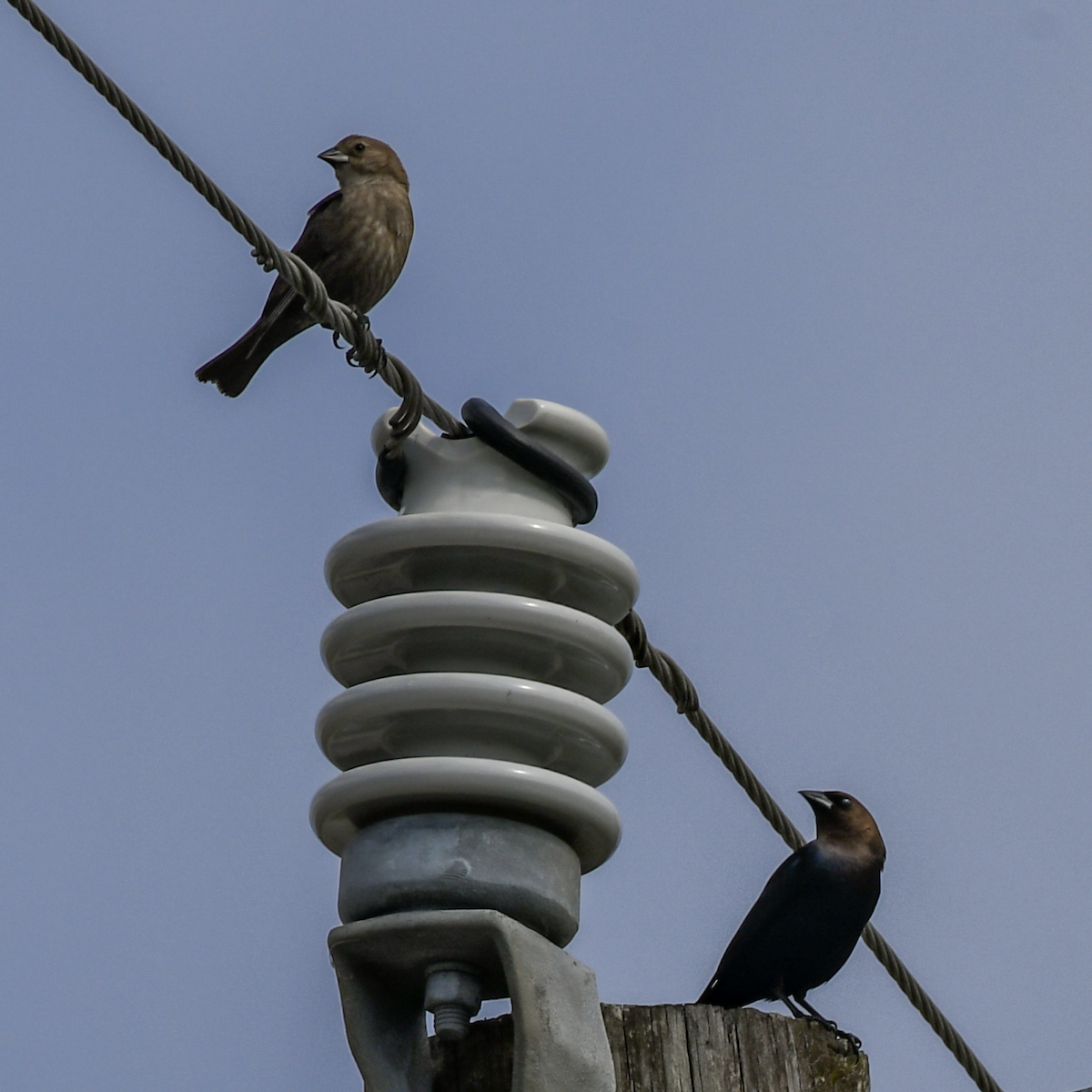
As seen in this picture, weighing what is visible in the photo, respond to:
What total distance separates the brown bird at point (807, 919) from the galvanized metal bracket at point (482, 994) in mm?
2022

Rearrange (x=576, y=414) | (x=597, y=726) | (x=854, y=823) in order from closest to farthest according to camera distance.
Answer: (x=597, y=726), (x=576, y=414), (x=854, y=823)

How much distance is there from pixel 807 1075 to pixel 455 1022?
50cm

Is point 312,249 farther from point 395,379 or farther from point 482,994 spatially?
point 482,994

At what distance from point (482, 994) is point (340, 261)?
14.8ft

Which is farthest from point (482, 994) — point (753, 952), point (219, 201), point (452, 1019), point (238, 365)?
point (238, 365)

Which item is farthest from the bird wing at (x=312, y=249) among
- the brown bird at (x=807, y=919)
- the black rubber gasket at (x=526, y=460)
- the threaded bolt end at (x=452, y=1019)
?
the threaded bolt end at (x=452, y=1019)

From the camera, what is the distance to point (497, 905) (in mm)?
2098

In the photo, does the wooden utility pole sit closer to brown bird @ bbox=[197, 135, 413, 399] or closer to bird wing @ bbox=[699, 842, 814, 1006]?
bird wing @ bbox=[699, 842, 814, 1006]

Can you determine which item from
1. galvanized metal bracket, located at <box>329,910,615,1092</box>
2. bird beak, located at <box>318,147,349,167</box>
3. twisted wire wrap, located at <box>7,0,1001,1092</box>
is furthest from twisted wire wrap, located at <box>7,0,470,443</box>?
bird beak, located at <box>318,147,349,167</box>

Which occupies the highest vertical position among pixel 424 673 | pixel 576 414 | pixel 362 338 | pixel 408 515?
pixel 362 338

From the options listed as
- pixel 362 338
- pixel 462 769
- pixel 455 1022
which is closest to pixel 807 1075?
pixel 455 1022

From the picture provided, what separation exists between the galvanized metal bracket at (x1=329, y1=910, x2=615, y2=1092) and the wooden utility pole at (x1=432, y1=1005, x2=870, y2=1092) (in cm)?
7

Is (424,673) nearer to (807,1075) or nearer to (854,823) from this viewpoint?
(807,1075)

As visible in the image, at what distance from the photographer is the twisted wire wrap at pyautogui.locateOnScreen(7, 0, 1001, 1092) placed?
2.72 metres
